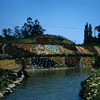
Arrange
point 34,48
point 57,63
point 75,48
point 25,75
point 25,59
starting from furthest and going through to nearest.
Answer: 1. point 75,48
2. point 34,48
3. point 57,63
4. point 25,59
5. point 25,75

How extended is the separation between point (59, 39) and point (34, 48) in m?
14.7

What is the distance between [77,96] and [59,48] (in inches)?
1642

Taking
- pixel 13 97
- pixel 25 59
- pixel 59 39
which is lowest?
pixel 13 97

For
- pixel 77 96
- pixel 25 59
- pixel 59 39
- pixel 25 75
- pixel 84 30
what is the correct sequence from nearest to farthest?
1. pixel 77 96
2. pixel 25 75
3. pixel 25 59
4. pixel 59 39
5. pixel 84 30

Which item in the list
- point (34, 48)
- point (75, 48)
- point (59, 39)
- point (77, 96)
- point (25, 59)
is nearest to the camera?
point (77, 96)

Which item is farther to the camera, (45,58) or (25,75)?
(45,58)

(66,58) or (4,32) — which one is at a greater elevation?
(4,32)

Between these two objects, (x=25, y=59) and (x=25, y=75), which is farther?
(x=25, y=59)

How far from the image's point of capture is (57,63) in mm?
51281

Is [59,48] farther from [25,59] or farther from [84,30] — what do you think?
[84,30]

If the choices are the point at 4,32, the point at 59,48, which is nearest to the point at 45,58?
the point at 59,48

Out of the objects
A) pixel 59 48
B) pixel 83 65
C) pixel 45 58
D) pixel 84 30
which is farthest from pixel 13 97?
pixel 84 30

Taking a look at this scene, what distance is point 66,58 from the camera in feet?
175

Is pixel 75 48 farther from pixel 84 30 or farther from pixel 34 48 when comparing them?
pixel 84 30
